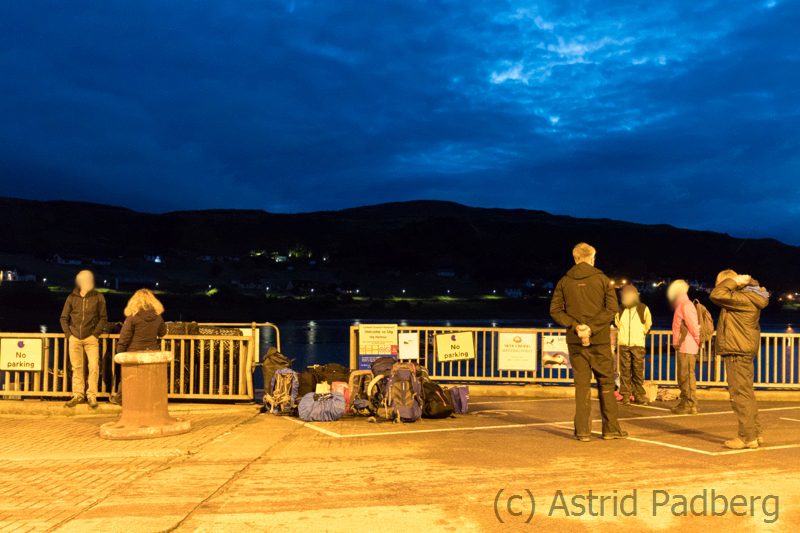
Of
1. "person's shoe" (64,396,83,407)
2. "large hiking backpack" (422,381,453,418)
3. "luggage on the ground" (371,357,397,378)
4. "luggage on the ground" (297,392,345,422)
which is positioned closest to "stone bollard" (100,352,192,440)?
"luggage on the ground" (297,392,345,422)

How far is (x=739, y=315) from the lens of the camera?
821cm

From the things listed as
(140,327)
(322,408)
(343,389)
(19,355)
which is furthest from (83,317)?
(343,389)

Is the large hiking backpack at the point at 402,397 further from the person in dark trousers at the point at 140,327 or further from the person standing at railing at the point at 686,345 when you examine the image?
the person standing at railing at the point at 686,345

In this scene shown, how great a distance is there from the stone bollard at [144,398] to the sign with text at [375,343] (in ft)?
14.2

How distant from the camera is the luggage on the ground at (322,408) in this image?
1042 cm

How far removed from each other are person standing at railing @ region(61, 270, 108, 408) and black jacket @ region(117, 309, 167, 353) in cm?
121

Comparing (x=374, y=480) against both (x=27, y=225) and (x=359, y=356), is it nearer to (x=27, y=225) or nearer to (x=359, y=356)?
(x=359, y=356)

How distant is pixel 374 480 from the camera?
265 inches

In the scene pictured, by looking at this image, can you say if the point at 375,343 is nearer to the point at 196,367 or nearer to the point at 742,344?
the point at 196,367

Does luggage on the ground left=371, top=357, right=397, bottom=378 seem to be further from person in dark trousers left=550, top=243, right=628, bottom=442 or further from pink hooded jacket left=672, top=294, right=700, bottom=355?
pink hooded jacket left=672, top=294, right=700, bottom=355

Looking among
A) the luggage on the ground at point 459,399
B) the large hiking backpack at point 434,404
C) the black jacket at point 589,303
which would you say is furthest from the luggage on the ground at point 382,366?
the black jacket at point 589,303

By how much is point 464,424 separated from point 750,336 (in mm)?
3800

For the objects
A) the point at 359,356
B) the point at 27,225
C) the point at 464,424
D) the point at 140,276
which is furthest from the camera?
the point at 27,225

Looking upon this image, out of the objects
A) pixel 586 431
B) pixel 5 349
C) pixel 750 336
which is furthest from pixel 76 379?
pixel 750 336
